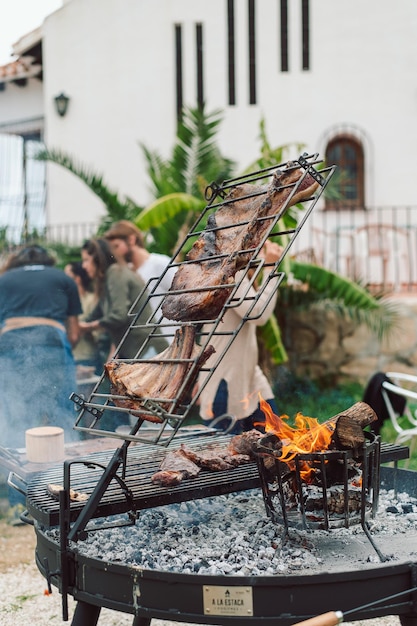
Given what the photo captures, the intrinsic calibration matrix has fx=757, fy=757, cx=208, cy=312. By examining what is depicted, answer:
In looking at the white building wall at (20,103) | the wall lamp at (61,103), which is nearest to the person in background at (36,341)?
the wall lamp at (61,103)

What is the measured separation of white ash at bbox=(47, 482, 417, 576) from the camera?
271 cm

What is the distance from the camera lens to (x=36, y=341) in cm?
605

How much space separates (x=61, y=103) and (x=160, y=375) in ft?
42.3

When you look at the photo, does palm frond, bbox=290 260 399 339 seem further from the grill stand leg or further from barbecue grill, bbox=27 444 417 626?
the grill stand leg

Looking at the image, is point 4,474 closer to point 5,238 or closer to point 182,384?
point 182,384

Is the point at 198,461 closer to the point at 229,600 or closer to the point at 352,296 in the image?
the point at 229,600

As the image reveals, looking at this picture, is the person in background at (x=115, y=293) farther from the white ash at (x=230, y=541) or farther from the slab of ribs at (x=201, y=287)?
the slab of ribs at (x=201, y=287)

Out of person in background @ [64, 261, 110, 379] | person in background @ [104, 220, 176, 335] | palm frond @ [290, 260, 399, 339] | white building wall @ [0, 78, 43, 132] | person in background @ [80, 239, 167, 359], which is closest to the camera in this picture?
person in background @ [80, 239, 167, 359]

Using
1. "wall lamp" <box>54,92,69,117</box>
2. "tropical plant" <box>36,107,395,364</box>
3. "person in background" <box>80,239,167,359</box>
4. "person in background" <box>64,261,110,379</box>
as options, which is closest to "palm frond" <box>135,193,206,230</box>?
"tropical plant" <box>36,107,395,364</box>

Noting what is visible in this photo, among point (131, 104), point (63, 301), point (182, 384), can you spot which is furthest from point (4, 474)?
point (131, 104)

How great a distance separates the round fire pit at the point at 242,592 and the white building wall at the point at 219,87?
12387mm

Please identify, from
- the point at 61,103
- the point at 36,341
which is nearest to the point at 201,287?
the point at 36,341

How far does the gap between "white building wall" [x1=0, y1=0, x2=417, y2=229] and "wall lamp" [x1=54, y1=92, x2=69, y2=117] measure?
0.14 m

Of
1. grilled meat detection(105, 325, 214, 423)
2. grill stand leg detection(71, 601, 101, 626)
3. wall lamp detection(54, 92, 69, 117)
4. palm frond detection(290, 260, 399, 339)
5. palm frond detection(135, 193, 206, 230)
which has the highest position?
wall lamp detection(54, 92, 69, 117)
